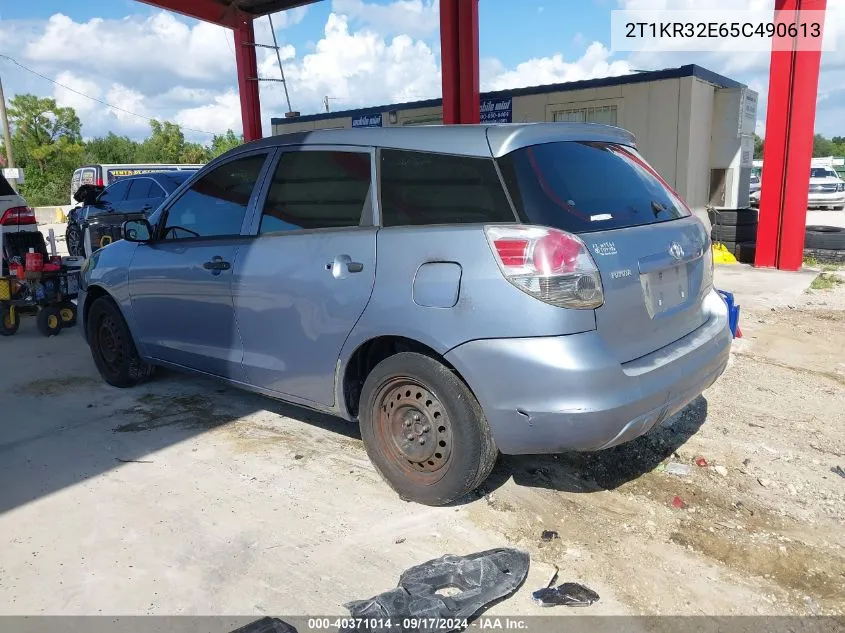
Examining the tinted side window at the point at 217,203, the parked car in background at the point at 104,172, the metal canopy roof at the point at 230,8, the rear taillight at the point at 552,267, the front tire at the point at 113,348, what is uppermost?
the metal canopy roof at the point at 230,8

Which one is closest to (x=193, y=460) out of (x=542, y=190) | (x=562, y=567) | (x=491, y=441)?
(x=491, y=441)

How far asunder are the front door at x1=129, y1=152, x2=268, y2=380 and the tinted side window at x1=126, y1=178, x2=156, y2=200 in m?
11.0

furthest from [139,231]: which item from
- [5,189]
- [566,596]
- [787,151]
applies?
[787,151]

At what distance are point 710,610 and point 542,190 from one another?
1798mm

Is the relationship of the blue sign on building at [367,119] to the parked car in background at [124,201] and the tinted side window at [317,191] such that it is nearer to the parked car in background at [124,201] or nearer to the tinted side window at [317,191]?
the parked car in background at [124,201]

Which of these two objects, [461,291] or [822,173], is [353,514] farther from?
[822,173]

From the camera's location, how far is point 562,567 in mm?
2789

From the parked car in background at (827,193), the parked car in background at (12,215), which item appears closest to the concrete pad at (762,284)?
the parked car in background at (12,215)

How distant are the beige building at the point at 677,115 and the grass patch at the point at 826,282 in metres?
4.31

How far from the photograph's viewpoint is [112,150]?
56031mm

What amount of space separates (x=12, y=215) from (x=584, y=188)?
7.28 m

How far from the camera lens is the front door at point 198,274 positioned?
4.04m

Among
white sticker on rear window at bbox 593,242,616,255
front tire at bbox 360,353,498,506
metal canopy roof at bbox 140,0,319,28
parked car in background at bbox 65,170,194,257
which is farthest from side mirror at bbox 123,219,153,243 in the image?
metal canopy roof at bbox 140,0,319,28

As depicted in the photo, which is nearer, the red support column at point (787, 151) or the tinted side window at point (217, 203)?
the tinted side window at point (217, 203)
